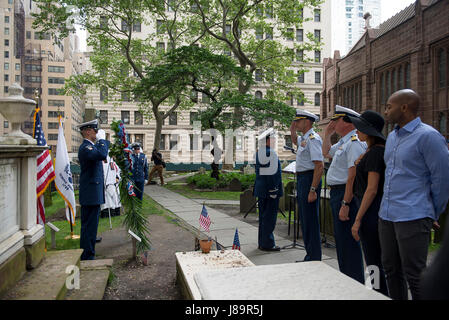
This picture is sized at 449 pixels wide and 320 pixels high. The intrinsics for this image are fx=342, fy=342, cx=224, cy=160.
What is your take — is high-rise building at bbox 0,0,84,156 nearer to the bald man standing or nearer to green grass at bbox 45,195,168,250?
green grass at bbox 45,195,168,250

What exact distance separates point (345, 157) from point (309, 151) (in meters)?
0.85

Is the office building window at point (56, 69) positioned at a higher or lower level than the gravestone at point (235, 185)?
higher

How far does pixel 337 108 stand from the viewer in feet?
15.6

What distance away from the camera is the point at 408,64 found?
27.1 metres

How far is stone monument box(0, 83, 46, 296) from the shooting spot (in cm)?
362

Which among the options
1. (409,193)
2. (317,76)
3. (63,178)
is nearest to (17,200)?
(63,178)

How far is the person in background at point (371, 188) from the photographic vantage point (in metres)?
3.58

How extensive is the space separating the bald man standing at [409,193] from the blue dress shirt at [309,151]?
1768 millimetres

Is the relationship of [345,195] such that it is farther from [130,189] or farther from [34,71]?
[34,71]

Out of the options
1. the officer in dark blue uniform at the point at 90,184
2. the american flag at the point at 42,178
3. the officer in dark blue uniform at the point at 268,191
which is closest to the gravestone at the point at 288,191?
the officer in dark blue uniform at the point at 268,191

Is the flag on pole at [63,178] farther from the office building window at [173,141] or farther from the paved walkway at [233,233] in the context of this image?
the office building window at [173,141]
